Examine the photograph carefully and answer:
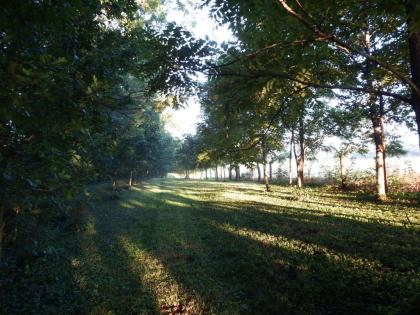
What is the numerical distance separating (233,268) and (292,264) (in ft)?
5.40

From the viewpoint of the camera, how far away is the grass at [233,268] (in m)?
6.78

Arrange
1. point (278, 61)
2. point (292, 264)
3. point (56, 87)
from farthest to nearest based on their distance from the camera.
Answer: point (292, 264)
point (278, 61)
point (56, 87)

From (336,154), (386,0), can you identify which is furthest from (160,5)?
(386,0)

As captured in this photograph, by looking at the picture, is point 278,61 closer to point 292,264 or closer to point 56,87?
point 56,87

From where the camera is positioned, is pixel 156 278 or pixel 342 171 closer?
pixel 156 278

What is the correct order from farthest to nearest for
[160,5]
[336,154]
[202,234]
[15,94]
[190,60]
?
[160,5] < [336,154] < [202,234] < [190,60] < [15,94]

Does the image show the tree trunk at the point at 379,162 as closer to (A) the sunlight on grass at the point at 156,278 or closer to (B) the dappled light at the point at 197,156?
(B) the dappled light at the point at 197,156

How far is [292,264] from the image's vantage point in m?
8.75

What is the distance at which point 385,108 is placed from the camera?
2117cm

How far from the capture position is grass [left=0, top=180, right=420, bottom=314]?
6.78 meters

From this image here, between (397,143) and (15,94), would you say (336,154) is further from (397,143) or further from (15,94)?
(15,94)

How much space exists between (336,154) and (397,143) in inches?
218

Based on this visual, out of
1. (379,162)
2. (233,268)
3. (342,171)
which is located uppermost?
(379,162)

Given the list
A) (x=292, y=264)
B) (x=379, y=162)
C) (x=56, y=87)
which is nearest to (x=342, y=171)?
(x=379, y=162)
